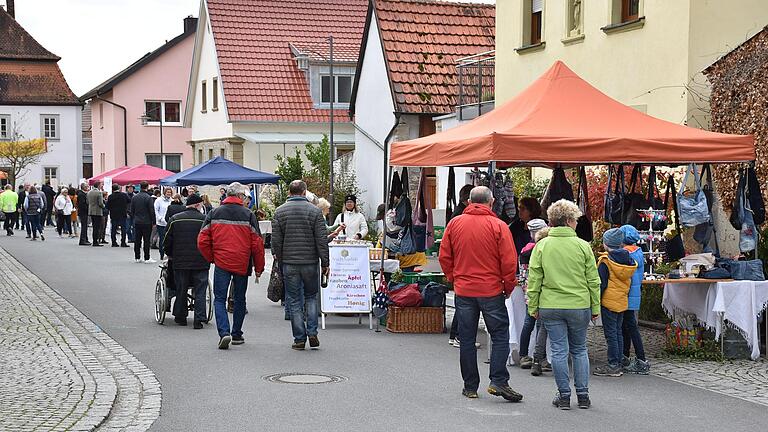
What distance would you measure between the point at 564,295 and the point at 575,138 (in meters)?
3.21

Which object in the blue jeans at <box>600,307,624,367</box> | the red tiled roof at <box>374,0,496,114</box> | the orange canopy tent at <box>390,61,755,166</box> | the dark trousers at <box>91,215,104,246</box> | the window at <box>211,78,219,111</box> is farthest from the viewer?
the window at <box>211,78,219,111</box>

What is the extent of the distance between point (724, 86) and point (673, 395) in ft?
23.8

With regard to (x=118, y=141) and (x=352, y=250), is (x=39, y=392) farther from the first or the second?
(x=118, y=141)

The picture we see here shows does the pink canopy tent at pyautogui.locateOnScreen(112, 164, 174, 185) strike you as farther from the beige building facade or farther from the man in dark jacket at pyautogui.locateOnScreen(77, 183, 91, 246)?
the beige building facade

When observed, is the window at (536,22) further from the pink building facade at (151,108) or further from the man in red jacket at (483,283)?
the pink building facade at (151,108)

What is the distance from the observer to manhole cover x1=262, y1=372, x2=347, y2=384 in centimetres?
1050

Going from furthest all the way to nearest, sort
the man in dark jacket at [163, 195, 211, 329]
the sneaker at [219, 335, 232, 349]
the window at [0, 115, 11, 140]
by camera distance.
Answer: the window at [0, 115, 11, 140]
the man in dark jacket at [163, 195, 211, 329]
the sneaker at [219, 335, 232, 349]

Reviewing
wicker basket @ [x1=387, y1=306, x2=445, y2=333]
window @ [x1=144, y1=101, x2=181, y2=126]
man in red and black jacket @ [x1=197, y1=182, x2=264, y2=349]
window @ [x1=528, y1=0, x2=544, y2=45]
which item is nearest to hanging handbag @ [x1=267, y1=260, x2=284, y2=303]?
man in red and black jacket @ [x1=197, y1=182, x2=264, y2=349]

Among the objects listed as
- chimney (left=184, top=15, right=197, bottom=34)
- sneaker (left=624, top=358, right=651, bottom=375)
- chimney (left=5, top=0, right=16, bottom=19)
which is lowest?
sneaker (left=624, top=358, right=651, bottom=375)

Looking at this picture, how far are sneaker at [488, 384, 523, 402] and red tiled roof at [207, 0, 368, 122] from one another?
32.7 metres

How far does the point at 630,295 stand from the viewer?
437 inches

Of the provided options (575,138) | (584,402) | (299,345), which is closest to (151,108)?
(299,345)

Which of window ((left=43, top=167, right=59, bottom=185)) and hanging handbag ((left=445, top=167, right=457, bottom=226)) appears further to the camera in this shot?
window ((left=43, top=167, right=59, bottom=185))

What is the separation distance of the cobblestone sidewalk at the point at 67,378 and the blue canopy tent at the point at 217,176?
36.8 feet
